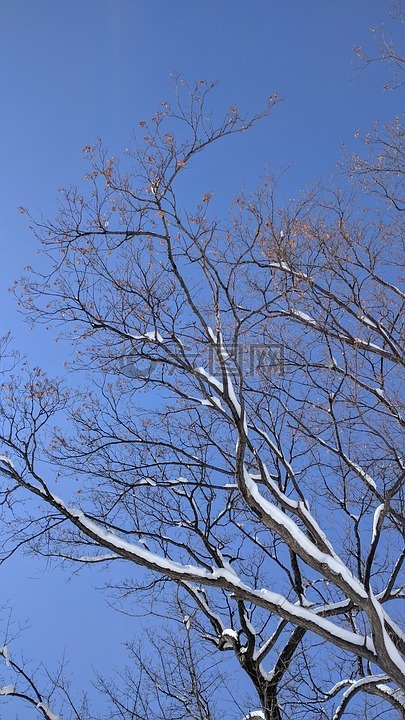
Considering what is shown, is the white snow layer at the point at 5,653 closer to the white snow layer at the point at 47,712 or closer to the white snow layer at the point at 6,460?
the white snow layer at the point at 47,712

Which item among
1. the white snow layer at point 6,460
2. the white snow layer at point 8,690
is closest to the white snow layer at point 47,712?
the white snow layer at point 8,690

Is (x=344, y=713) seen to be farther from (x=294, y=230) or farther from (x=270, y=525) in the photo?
(x=294, y=230)

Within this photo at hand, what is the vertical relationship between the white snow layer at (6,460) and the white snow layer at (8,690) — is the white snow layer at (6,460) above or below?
above

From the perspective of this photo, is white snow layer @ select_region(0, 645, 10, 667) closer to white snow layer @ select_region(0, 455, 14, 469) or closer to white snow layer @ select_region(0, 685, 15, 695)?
white snow layer @ select_region(0, 685, 15, 695)

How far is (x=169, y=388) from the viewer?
7262mm

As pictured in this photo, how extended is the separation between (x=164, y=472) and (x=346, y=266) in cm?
404

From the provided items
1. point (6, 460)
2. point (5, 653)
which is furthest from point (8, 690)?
point (6, 460)

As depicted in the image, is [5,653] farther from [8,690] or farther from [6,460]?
[6,460]

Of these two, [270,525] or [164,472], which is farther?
[164,472]

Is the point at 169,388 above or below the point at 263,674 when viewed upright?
above

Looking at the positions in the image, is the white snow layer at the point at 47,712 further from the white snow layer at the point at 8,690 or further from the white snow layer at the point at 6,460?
the white snow layer at the point at 6,460

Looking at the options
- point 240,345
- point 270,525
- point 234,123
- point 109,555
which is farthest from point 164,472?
point 234,123

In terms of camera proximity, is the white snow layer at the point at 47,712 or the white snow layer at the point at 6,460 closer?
the white snow layer at the point at 6,460

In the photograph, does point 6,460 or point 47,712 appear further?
point 47,712
